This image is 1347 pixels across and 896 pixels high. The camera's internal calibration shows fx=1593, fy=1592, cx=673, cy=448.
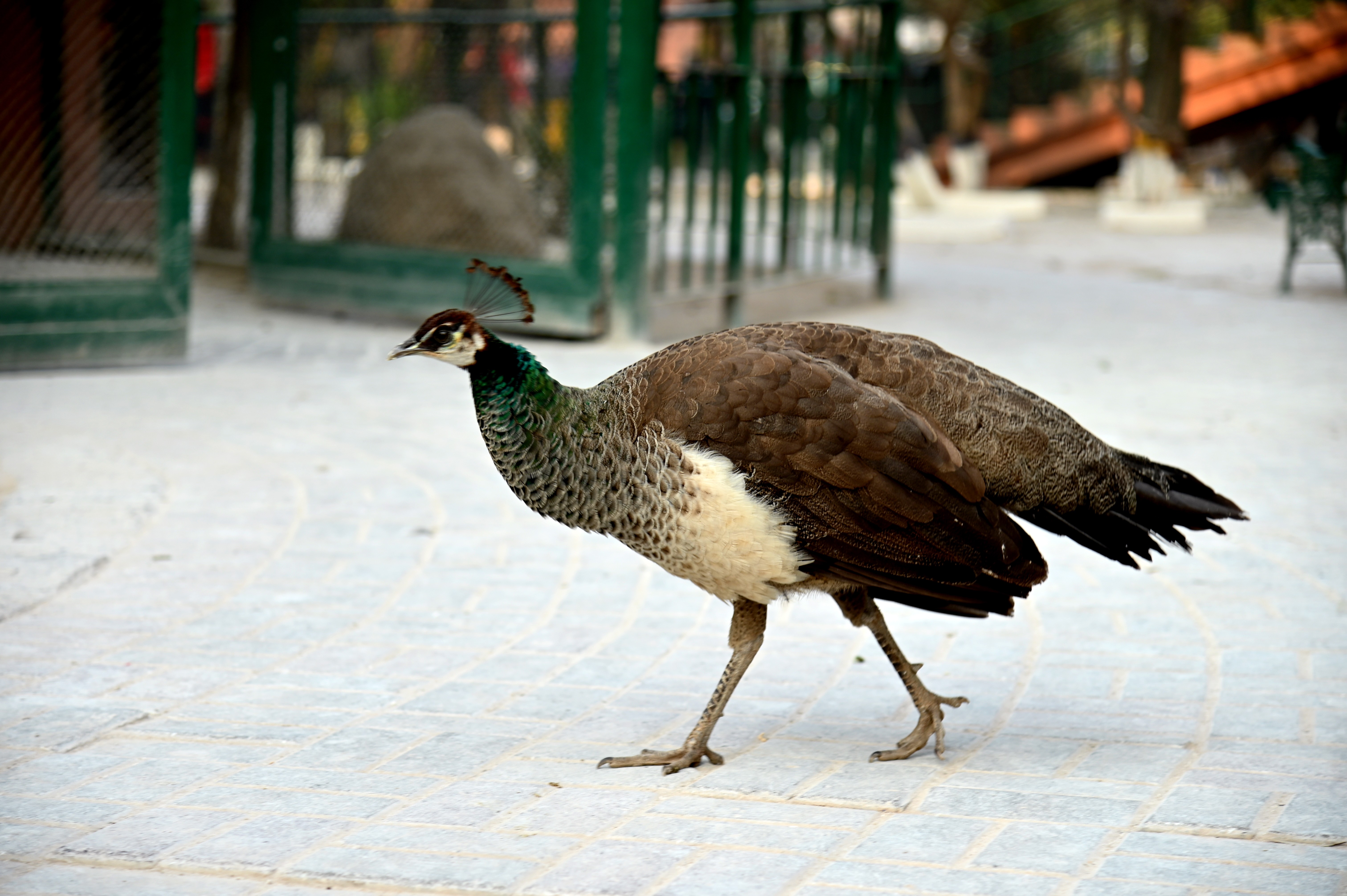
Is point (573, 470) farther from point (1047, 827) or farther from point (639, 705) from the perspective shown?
point (1047, 827)

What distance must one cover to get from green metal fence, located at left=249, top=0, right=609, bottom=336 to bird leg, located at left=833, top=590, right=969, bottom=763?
6.32 meters

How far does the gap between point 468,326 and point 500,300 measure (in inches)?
6.2

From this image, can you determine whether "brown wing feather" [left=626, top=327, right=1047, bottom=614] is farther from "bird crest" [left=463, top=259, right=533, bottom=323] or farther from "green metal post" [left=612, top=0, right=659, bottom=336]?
"green metal post" [left=612, top=0, right=659, bottom=336]

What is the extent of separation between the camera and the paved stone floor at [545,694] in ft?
11.1

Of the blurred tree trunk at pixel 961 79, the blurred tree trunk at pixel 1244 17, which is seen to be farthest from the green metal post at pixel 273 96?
the blurred tree trunk at pixel 1244 17

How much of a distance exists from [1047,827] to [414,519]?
3293 mm

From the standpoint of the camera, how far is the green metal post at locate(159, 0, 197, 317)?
8.70 metres

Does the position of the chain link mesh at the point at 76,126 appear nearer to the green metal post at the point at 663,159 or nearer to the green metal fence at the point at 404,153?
the green metal fence at the point at 404,153

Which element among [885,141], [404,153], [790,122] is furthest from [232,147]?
[885,141]

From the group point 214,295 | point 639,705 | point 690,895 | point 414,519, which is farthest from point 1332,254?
point 690,895

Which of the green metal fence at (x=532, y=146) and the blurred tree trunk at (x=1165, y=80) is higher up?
the blurred tree trunk at (x=1165, y=80)

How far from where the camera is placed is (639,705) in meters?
4.43

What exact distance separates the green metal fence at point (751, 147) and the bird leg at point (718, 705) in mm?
6185

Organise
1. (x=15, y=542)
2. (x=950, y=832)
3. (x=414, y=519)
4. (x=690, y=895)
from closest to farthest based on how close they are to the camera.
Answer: (x=690, y=895) → (x=950, y=832) → (x=15, y=542) → (x=414, y=519)
